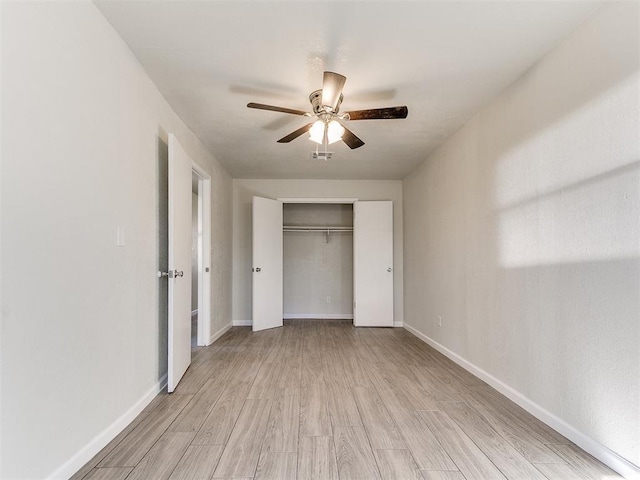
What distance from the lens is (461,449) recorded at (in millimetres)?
1859

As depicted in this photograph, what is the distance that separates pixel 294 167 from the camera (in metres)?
4.90

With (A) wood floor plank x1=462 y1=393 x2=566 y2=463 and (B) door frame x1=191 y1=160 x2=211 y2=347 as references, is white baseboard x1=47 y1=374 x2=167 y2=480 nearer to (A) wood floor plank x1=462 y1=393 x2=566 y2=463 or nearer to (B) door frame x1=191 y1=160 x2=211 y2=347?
(B) door frame x1=191 y1=160 x2=211 y2=347

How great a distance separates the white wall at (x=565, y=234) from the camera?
164 cm

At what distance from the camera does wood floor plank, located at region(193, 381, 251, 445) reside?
1.97 meters

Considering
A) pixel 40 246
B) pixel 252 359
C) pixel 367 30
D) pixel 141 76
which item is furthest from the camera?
pixel 252 359

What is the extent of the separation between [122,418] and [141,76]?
7.13 ft

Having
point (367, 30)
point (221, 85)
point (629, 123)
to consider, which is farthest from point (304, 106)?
point (629, 123)

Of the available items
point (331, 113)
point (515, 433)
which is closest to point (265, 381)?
point (515, 433)

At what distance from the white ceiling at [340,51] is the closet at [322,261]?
7.18ft

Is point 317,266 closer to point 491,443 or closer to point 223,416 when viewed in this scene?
point 223,416

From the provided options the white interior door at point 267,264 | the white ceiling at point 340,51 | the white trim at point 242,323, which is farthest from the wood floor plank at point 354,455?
the white trim at point 242,323

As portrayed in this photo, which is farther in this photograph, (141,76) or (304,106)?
(304,106)

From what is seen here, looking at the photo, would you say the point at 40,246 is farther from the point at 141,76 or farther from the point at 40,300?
the point at 141,76

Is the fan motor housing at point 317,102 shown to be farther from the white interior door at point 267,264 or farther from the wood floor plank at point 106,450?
the white interior door at point 267,264
